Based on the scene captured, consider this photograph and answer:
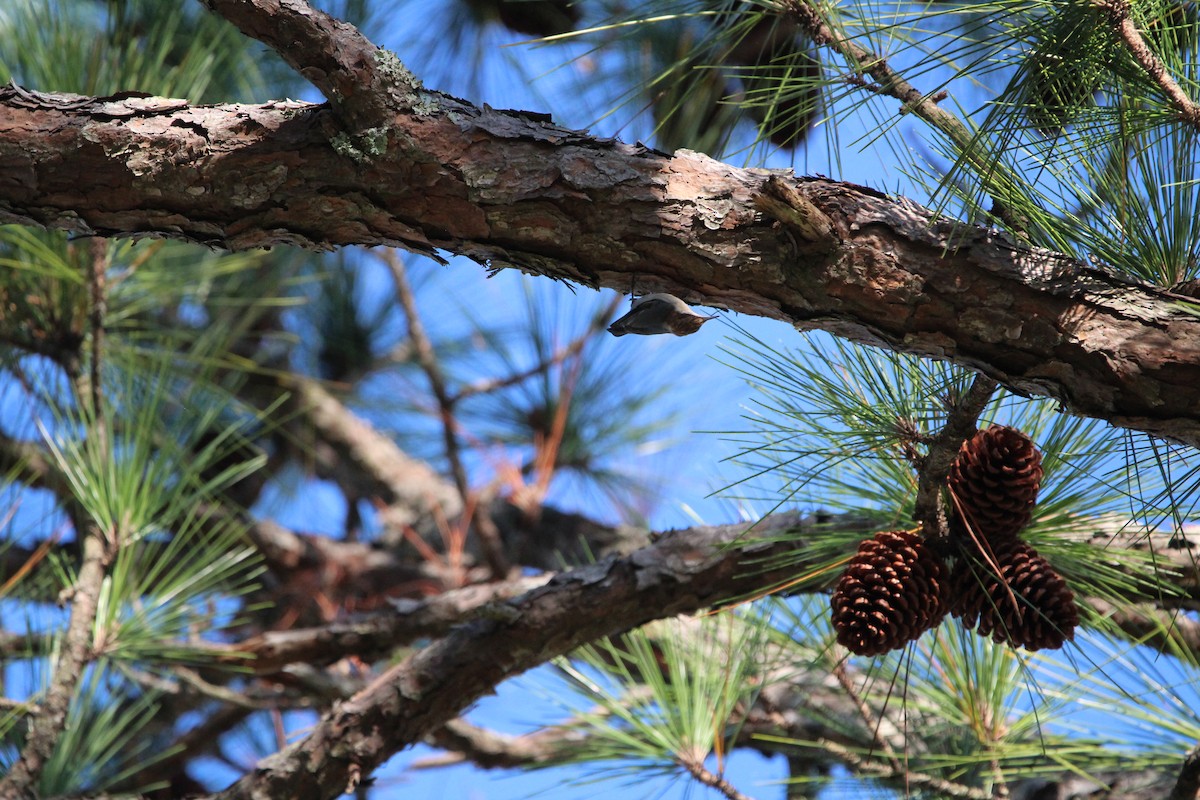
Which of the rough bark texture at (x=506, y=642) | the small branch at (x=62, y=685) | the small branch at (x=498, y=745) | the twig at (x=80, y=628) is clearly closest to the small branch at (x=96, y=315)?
the twig at (x=80, y=628)

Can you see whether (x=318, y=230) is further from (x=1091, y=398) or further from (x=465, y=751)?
(x=465, y=751)

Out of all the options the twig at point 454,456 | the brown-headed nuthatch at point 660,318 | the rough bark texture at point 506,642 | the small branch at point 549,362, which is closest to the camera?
the brown-headed nuthatch at point 660,318

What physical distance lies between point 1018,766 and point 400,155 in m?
1.13

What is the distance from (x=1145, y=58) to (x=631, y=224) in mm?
420

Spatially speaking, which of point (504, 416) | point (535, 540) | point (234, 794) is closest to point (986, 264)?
point (234, 794)

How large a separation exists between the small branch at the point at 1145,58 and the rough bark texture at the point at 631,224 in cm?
16

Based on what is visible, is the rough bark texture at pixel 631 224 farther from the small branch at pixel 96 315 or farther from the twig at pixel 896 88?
the small branch at pixel 96 315

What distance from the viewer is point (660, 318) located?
735mm

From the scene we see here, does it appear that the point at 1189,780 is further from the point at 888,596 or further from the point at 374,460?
the point at 374,460

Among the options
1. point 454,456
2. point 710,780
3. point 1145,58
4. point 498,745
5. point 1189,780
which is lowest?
point 1189,780

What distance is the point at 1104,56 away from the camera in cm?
84

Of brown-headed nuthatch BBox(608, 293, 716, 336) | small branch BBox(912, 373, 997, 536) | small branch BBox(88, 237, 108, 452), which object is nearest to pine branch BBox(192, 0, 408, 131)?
brown-headed nuthatch BBox(608, 293, 716, 336)

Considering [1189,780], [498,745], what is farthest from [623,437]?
[1189,780]

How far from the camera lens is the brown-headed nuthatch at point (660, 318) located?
0.73 meters
